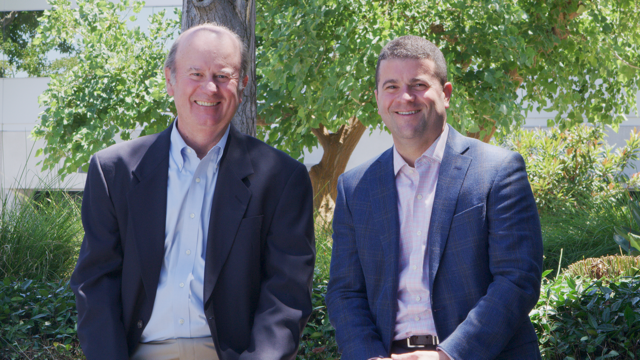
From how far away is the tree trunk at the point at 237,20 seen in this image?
366 centimetres

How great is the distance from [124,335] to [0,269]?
9.88 ft

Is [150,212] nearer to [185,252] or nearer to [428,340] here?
[185,252]

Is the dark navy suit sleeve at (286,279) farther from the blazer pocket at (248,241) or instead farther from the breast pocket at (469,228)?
the breast pocket at (469,228)

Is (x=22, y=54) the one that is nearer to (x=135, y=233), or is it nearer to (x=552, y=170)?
(x=552, y=170)

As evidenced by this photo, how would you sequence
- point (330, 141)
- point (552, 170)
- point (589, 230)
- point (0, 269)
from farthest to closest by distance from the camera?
point (552, 170) < point (330, 141) < point (589, 230) < point (0, 269)

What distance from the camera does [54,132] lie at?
25.8 feet

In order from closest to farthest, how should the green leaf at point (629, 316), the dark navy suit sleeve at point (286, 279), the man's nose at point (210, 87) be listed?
the dark navy suit sleeve at point (286, 279) < the man's nose at point (210, 87) < the green leaf at point (629, 316)

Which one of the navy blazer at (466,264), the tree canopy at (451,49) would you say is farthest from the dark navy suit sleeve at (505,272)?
the tree canopy at (451,49)

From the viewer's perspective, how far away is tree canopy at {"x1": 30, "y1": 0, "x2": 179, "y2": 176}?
7.60 meters

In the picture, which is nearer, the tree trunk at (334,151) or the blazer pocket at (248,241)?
the blazer pocket at (248,241)

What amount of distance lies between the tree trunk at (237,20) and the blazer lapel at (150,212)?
141 cm

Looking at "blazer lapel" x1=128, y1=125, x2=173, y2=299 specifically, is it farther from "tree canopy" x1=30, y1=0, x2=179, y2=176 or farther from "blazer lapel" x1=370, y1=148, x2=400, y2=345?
"tree canopy" x1=30, y1=0, x2=179, y2=176

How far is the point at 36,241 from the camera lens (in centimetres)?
486

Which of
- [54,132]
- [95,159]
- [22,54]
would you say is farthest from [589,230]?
[22,54]
